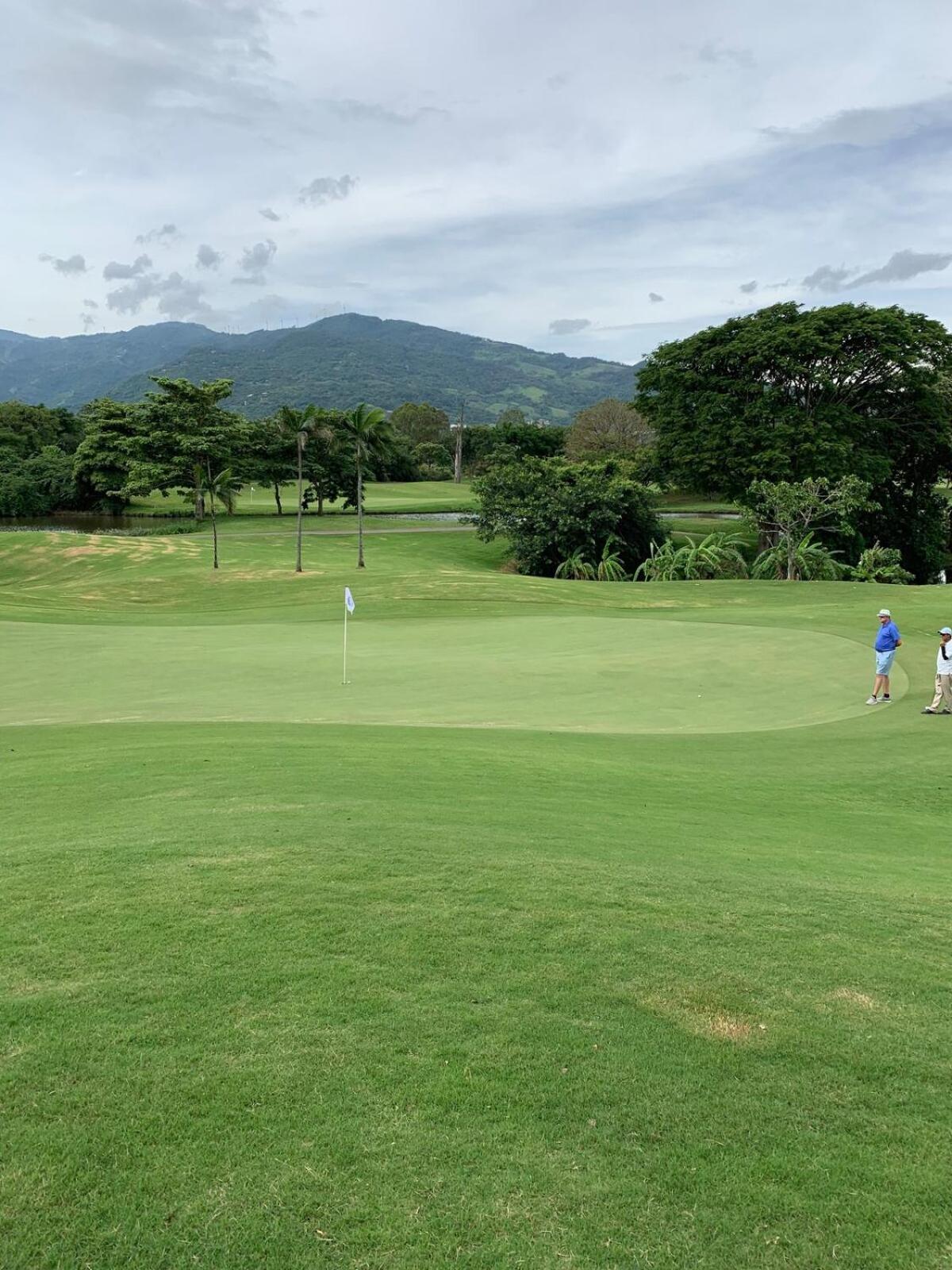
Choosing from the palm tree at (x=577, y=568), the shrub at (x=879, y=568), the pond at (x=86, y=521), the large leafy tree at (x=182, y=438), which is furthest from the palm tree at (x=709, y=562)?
the pond at (x=86, y=521)

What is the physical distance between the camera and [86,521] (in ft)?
269

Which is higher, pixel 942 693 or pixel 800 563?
pixel 800 563

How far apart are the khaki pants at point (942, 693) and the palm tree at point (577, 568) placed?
34925 millimetres

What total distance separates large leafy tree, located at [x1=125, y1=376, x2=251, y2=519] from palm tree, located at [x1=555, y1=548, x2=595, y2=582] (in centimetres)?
2934

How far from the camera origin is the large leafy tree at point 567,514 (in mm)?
52062

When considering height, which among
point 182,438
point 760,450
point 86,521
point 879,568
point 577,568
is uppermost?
point 182,438

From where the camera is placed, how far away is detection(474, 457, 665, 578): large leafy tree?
52.1 metres

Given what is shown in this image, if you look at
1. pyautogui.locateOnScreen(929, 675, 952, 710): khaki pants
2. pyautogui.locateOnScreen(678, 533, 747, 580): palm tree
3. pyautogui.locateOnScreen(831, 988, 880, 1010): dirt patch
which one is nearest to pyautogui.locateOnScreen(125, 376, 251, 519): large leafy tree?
pyautogui.locateOnScreen(678, 533, 747, 580): palm tree

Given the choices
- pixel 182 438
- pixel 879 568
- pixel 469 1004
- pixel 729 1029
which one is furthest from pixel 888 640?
pixel 182 438

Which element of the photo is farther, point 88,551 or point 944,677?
point 88,551

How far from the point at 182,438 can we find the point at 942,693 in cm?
6086

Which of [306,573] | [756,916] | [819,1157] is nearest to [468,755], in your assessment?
[756,916]

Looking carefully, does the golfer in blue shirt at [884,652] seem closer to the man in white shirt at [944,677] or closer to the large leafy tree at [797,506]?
the man in white shirt at [944,677]

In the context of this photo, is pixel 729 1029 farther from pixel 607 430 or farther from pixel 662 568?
pixel 607 430
